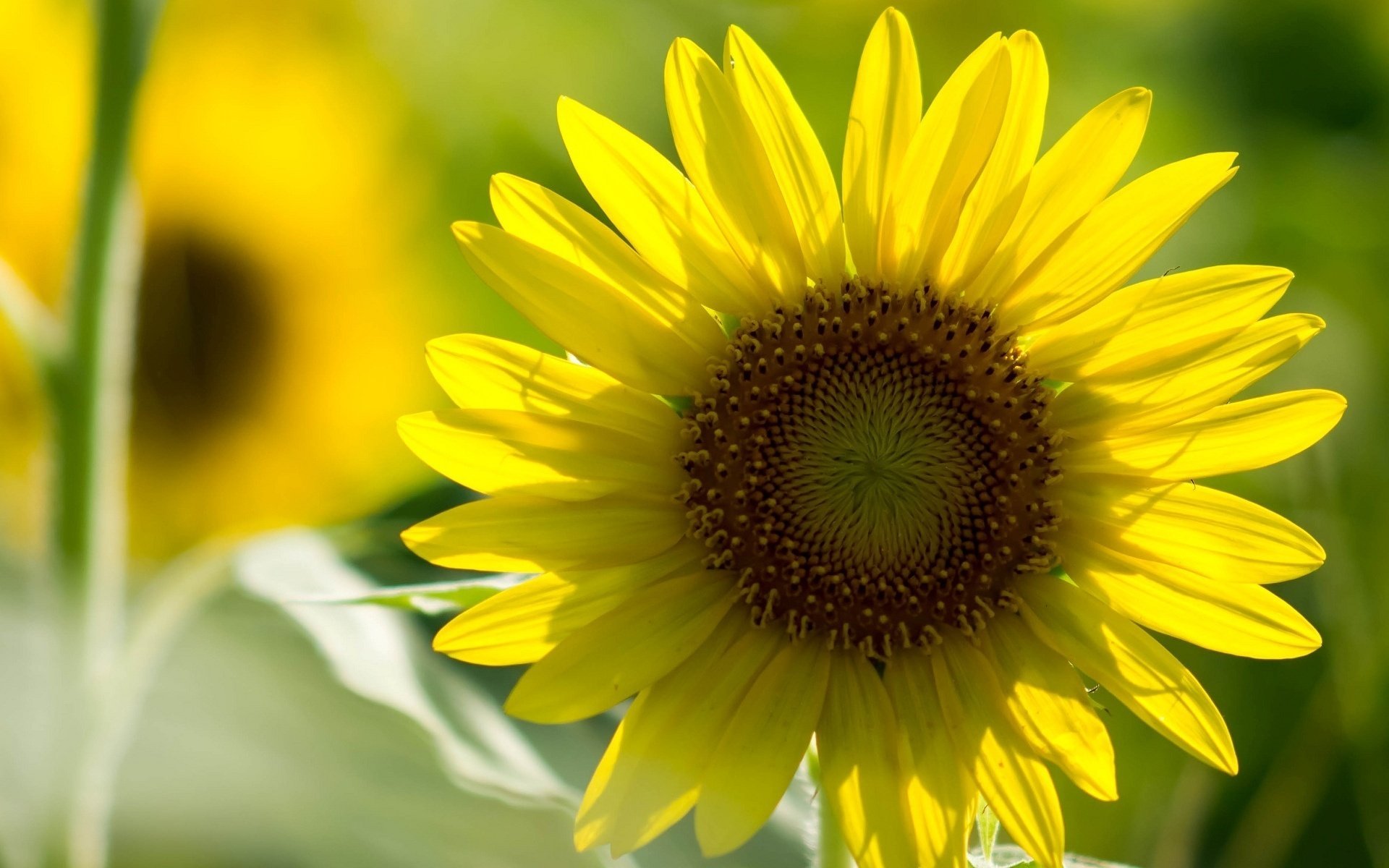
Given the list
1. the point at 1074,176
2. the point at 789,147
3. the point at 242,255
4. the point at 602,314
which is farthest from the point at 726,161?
the point at 242,255

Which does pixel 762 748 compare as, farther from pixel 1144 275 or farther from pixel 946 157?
pixel 1144 275

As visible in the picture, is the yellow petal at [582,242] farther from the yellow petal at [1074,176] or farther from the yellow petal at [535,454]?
the yellow petal at [1074,176]

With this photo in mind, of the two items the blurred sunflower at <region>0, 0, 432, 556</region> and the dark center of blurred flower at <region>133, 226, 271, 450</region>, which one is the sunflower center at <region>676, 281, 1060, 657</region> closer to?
the blurred sunflower at <region>0, 0, 432, 556</region>

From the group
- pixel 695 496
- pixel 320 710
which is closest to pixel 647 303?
pixel 695 496

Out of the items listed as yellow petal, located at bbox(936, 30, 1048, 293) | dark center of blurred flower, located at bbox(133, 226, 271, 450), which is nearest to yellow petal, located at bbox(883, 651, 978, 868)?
yellow petal, located at bbox(936, 30, 1048, 293)

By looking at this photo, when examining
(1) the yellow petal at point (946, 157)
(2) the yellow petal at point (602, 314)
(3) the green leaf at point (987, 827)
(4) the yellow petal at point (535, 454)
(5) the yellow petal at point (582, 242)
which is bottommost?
(3) the green leaf at point (987, 827)

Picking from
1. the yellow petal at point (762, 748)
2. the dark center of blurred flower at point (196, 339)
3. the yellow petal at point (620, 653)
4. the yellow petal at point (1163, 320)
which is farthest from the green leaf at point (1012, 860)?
the dark center of blurred flower at point (196, 339)
